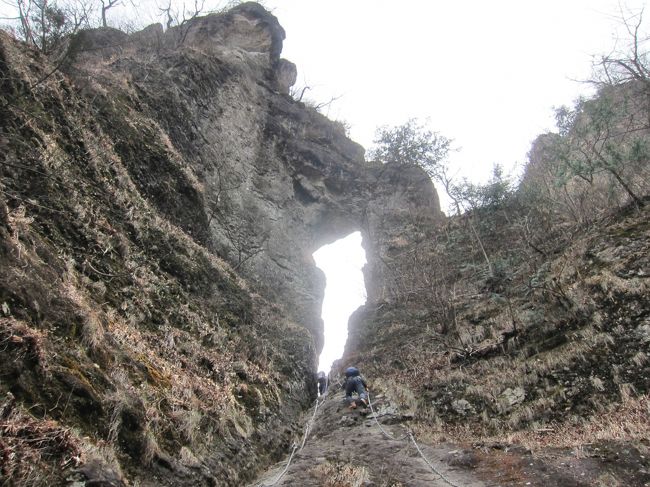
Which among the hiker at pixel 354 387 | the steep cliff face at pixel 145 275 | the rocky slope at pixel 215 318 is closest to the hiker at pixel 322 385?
the rocky slope at pixel 215 318

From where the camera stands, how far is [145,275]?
9.32 meters

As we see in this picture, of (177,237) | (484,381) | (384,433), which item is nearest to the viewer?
(384,433)

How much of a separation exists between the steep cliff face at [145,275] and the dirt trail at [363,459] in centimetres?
76

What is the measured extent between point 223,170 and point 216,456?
52.2 ft

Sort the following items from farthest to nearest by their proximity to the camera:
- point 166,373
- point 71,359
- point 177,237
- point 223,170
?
point 223,170 → point 177,237 → point 166,373 → point 71,359

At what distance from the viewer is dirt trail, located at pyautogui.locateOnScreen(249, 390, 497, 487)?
22.5 ft

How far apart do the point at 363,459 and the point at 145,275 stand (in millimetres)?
5535

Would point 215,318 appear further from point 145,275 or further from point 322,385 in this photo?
point 322,385

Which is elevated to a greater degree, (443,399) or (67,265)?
(67,265)

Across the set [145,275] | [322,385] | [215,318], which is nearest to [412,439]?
[215,318]

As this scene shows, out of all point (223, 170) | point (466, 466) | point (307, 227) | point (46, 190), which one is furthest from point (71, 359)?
point (307, 227)

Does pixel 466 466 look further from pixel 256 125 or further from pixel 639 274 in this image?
pixel 256 125

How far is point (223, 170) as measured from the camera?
69.0ft

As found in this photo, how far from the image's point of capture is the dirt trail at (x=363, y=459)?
6.86 meters
